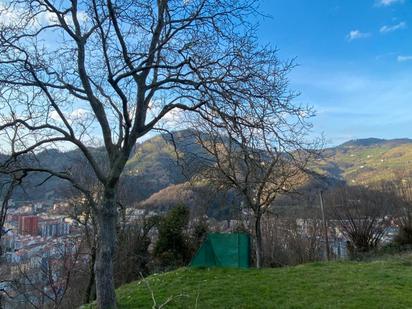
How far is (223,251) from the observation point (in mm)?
14617

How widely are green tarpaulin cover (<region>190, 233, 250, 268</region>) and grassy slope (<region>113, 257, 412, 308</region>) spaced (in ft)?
2.88

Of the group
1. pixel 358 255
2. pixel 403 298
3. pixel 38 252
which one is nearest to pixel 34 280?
pixel 38 252

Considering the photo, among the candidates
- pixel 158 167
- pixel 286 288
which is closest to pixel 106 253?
pixel 286 288

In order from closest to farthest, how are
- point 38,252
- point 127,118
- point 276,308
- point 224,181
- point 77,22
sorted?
1. point 276,308
2. point 127,118
3. point 77,22
4. point 224,181
5. point 38,252

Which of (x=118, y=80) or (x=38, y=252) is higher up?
(x=118, y=80)

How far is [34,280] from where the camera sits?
20.4 meters

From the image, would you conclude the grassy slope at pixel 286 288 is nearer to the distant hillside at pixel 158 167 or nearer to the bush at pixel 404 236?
the distant hillside at pixel 158 167

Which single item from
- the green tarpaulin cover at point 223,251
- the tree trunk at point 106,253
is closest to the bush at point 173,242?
the green tarpaulin cover at point 223,251

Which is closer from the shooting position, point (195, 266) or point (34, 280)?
point (195, 266)

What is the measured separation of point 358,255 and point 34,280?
1587cm

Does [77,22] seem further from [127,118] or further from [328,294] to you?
[328,294]

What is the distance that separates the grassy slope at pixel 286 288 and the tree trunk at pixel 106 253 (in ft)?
1.73

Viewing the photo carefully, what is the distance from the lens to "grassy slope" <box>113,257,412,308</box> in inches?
348

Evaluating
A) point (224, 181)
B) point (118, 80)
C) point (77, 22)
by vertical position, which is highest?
point (77, 22)
